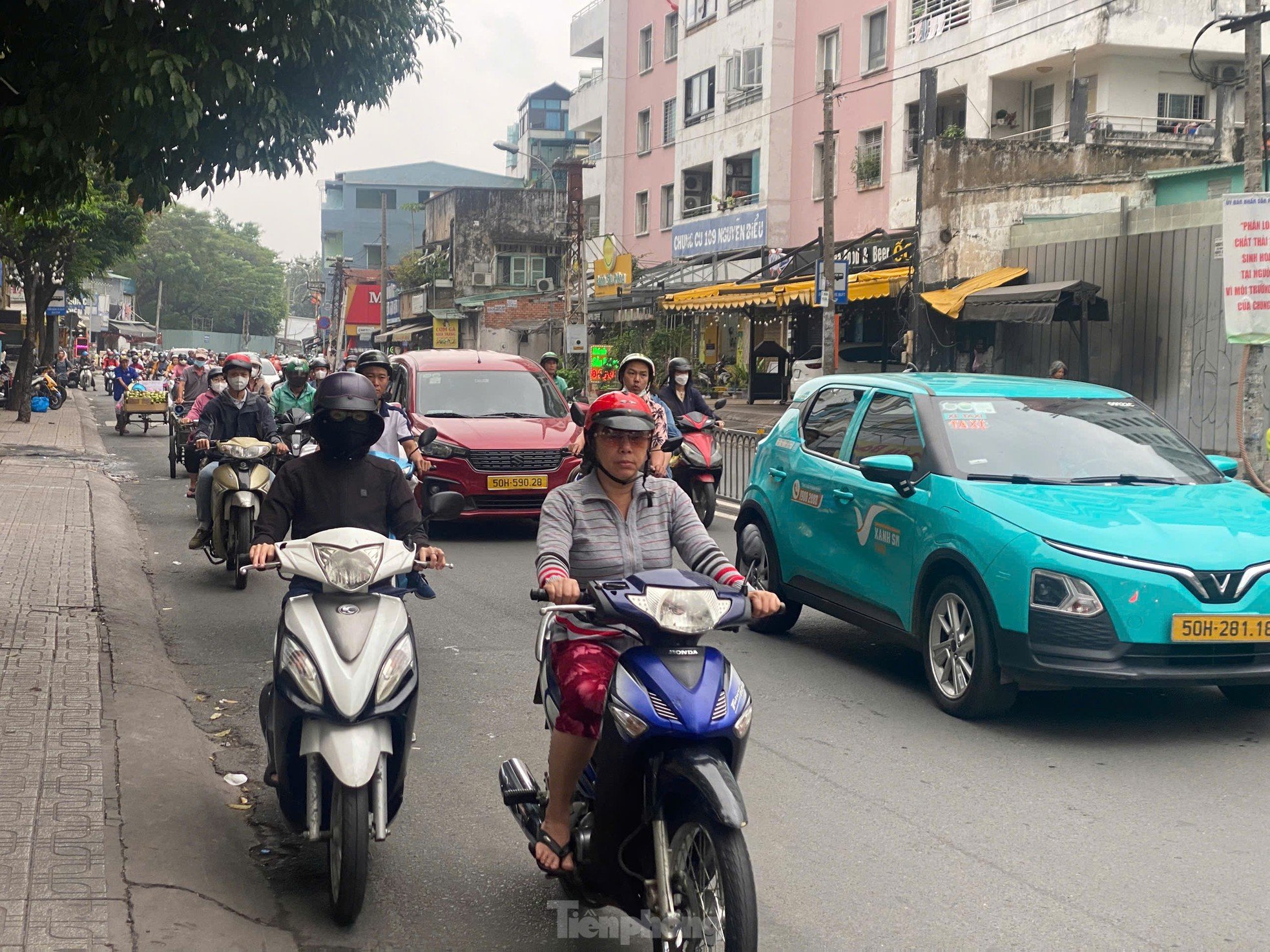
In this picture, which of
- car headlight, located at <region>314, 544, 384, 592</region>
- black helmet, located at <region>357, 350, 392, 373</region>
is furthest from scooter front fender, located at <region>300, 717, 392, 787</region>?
black helmet, located at <region>357, 350, 392, 373</region>

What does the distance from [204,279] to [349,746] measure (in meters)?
131

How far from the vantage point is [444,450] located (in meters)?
13.6

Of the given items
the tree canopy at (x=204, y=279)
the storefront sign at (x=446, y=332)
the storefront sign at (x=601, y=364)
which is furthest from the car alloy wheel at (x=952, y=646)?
the tree canopy at (x=204, y=279)

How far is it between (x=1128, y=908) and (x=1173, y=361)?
17.4m

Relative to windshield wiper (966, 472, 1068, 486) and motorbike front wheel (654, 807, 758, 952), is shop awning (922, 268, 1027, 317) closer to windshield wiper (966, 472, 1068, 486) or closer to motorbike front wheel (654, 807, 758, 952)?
windshield wiper (966, 472, 1068, 486)

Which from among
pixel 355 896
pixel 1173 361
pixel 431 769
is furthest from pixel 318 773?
pixel 1173 361

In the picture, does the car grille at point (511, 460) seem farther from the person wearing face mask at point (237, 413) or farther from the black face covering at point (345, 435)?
the black face covering at point (345, 435)

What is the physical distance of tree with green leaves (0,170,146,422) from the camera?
30.5 meters

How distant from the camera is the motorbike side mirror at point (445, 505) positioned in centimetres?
523

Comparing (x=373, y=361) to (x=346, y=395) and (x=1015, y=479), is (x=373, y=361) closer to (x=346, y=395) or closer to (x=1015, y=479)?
(x=1015, y=479)

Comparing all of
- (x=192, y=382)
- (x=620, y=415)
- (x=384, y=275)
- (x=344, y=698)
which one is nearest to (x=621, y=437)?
(x=620, y=415)

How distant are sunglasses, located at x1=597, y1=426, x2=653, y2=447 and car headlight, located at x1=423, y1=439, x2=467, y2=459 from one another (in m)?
9.33

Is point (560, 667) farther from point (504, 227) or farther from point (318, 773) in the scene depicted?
point (504, 227)

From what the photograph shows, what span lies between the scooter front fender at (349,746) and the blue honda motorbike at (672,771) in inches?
26.7
